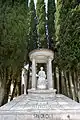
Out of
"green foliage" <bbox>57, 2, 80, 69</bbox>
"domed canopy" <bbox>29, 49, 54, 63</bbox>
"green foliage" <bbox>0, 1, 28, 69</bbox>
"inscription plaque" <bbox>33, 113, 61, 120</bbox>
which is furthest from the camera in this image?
"domed canopy" <bbox>29, 49, 54, 63</bbox>

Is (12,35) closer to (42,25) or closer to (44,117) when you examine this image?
(42,25)

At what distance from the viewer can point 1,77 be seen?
7.67m

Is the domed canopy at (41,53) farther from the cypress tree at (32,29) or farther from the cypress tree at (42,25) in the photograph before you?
the cypress tree at (42,25)

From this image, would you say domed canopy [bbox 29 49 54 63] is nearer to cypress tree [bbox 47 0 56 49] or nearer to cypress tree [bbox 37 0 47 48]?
cypress tree [bbox 47 0 56 49]

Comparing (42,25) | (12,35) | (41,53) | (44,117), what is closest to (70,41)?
(41,53)

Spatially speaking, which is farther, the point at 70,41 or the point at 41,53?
the point at 41,53

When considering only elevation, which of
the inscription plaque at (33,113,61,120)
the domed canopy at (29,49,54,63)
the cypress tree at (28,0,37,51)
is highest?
the cypress tree at (28,0,37,51)

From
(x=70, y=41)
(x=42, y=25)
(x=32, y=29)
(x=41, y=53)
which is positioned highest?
(x=42, y=25)

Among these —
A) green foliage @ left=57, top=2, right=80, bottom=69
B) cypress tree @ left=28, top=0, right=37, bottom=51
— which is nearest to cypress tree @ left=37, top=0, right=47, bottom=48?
cypress tree @ left=28, top=0, right=37, bottom=51

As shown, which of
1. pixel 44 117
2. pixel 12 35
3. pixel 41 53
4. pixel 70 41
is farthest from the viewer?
pixel 41 53

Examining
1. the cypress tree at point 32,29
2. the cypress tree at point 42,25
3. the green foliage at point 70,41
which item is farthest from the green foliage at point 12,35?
the green foliage at point 70,41

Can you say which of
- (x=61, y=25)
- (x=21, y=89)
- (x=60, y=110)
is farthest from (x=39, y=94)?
(x=61, y=25)

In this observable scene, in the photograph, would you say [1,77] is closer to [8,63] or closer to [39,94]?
[8,63]

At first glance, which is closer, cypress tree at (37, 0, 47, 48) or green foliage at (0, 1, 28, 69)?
green foliage at (0, 1, 28, 69)
